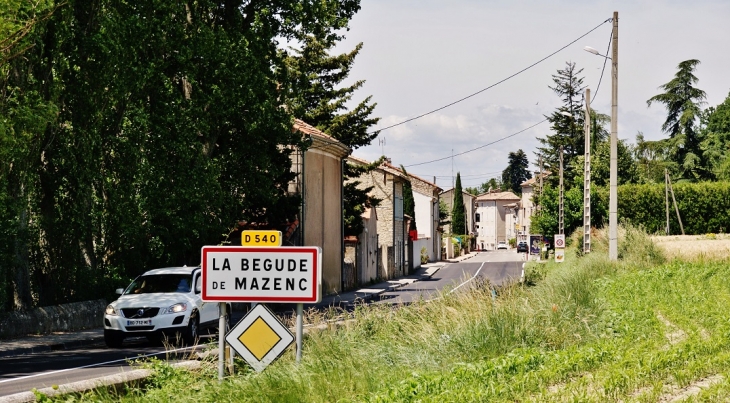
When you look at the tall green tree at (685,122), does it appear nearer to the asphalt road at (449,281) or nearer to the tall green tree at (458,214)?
the asphalt road at (449,281)

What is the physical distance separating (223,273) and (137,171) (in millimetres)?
16709

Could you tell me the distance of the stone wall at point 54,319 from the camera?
69.5 ft

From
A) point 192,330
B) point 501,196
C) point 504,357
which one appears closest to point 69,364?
point 192,330

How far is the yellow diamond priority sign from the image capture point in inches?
369

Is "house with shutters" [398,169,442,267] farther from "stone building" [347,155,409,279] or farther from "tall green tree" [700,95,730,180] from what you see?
"tall green tree" [700,95,730,180]

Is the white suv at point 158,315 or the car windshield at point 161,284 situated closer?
the white suv at point 158,315

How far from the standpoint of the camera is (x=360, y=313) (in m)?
14.4

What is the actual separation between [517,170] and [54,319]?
177103mm

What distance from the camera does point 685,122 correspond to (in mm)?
78938

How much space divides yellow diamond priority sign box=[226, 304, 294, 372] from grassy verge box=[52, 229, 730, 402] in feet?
0.63

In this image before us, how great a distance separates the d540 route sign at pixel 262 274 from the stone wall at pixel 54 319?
44.1ft

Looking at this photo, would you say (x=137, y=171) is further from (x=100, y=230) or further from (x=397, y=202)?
(x=397, y=202)

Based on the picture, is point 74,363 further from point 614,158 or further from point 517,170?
point 517,170

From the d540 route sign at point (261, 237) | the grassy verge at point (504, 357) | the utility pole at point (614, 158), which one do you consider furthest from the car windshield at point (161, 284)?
the utility pole at point (614, 158)
